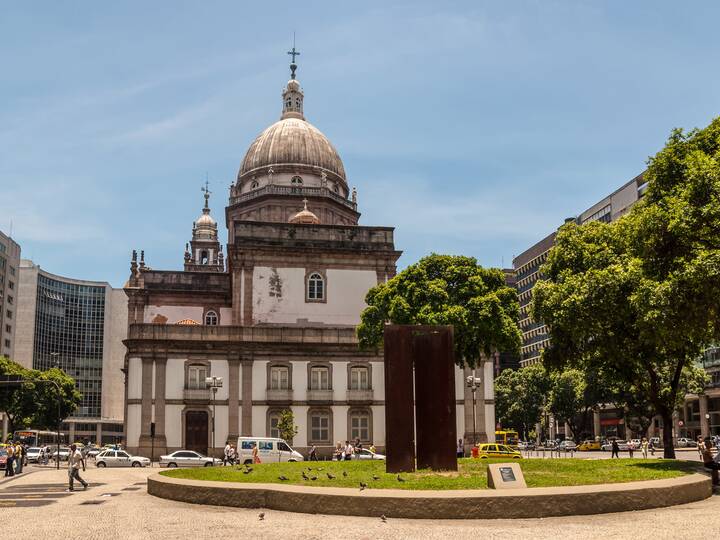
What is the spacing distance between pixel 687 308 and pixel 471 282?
83.9 feet

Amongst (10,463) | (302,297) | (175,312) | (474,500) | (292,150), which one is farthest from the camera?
(292,150)

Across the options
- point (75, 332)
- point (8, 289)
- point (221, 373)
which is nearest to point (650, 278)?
point (221, 373)

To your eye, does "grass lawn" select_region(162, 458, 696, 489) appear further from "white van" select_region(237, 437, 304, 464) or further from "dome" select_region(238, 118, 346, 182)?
"dome" select_region(238, 118, 346, 182)

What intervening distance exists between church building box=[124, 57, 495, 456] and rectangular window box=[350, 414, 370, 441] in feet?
0.23

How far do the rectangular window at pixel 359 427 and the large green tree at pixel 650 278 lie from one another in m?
23.2

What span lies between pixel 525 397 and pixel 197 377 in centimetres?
4103

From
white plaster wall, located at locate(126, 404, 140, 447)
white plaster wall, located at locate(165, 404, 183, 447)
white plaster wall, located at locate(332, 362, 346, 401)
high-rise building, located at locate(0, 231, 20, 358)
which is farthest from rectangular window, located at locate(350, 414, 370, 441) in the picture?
high-rise building, located at locate(0, 231, 20, 358)

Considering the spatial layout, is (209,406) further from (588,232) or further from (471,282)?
(588,232)

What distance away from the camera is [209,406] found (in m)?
52.7

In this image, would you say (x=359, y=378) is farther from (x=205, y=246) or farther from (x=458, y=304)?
(x=205, y=246)

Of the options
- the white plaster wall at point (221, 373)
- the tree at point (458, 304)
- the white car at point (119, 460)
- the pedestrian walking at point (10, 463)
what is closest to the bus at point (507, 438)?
the tree at point (458, 304)

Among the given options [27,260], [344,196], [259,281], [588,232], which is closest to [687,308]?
[588,232]

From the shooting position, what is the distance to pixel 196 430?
2069 inches

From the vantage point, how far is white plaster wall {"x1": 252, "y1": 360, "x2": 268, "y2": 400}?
53.5 metres
